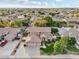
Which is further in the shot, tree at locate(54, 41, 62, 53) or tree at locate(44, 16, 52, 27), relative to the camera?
tree at locate(44, 16, 52, 27)

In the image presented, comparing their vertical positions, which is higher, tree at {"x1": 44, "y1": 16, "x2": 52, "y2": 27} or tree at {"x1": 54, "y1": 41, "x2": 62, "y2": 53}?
tree at {"x1": 44, "y1": 16, "x2": 52, "y2": 27}

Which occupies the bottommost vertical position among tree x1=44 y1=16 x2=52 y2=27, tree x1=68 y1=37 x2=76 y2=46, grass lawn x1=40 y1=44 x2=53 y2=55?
grass lawn x1=40 y1=44 x2=53 y2=55

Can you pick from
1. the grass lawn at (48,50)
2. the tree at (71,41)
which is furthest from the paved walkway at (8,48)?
the tree at (71,41)

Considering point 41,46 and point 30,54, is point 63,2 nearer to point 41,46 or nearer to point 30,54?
point 41,46

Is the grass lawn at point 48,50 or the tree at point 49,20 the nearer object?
Result: the grass lawn at point 48,50

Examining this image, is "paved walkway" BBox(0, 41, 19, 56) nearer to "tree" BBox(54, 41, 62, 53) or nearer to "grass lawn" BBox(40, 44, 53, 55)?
"grass lawn" BBox(40, 44, 53, 55)

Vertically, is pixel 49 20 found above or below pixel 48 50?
above

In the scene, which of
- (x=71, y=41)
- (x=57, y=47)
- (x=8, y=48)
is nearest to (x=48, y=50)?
(x=57, y=47)

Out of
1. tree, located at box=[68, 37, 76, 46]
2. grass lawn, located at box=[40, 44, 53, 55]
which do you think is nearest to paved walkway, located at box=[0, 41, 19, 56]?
grass lawn, located at box=[40, 44, 53, 55]

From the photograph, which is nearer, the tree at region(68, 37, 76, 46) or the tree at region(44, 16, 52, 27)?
the tree at region(68, 37, 76, 46)

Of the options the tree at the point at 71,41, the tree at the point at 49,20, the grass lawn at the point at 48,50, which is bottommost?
the grass lawn at the point at 48,50

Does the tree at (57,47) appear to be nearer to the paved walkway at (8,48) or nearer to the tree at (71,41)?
the tree at (71,41)

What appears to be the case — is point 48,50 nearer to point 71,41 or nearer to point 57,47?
point 57,47
